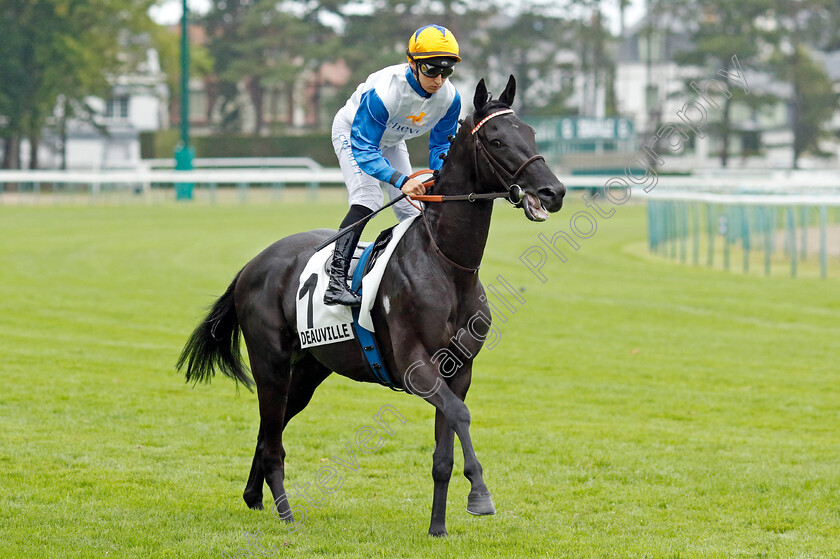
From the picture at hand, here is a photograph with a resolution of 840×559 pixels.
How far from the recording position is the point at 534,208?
443cm

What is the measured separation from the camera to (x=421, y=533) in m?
4.94

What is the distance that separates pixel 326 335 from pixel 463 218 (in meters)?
0.93

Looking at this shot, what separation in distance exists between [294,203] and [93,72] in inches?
627

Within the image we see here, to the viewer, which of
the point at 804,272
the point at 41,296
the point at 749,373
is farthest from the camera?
the point at 804,272

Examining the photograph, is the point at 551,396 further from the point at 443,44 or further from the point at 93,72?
the point at 93,72

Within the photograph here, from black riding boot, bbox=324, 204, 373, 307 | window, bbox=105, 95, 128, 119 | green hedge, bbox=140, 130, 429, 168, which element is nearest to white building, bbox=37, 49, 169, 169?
window, bbox=105, 95, 128, 119

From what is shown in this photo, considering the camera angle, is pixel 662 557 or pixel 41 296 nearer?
pixel 662 557

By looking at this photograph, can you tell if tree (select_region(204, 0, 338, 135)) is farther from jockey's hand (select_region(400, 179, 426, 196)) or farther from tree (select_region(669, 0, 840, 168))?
jockey's hand (select_region(400, 179, 426, 196))

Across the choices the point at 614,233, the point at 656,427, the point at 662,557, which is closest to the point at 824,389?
the point at 656,427

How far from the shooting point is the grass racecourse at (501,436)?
496 centimetres

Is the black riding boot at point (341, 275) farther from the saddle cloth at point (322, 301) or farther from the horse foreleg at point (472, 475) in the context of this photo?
the horse foreleg at point (472, 475)

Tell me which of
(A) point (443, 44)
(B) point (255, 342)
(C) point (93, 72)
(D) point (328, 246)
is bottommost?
(B) point (255, 342)

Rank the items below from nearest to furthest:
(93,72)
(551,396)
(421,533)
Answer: (421,533) → (551,396) → (93,72)

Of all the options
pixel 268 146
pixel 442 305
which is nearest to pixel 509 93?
pixel 442 305
